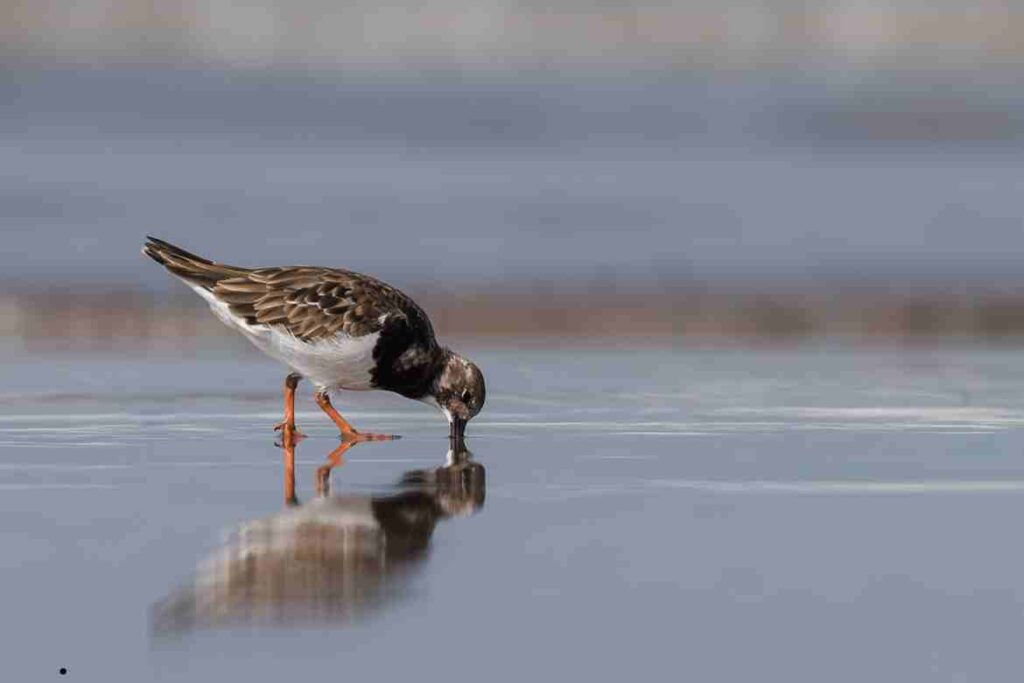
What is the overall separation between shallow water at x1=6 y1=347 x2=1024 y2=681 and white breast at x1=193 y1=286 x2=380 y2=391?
1.00 ft

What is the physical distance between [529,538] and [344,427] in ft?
9.27

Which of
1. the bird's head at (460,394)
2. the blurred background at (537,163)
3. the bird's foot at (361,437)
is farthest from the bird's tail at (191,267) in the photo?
the blurred background at (537,163)

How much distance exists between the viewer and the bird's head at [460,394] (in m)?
9.88

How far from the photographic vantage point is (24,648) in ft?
18.9

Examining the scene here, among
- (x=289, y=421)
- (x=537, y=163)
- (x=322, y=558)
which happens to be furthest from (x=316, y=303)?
(x=537, y=163)

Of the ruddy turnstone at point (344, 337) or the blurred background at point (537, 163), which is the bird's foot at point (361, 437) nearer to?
the ruddy turnstone at point (344, 337)

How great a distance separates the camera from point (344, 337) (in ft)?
32.6

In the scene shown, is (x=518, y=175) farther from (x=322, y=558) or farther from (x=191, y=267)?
(x=322, y=558)

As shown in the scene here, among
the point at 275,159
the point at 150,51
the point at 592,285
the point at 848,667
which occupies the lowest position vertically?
the point at 848,667

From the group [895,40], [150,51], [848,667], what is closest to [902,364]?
[848,667]

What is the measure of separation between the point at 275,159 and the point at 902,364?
15.1 metres

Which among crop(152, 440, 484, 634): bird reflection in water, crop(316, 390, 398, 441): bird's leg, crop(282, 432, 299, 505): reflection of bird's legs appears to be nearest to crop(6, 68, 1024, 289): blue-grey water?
crop(316, 390, 398, 441): bird's leg

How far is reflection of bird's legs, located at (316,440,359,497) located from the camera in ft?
27.0

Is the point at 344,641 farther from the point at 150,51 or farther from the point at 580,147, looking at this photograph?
the point at 150,51
